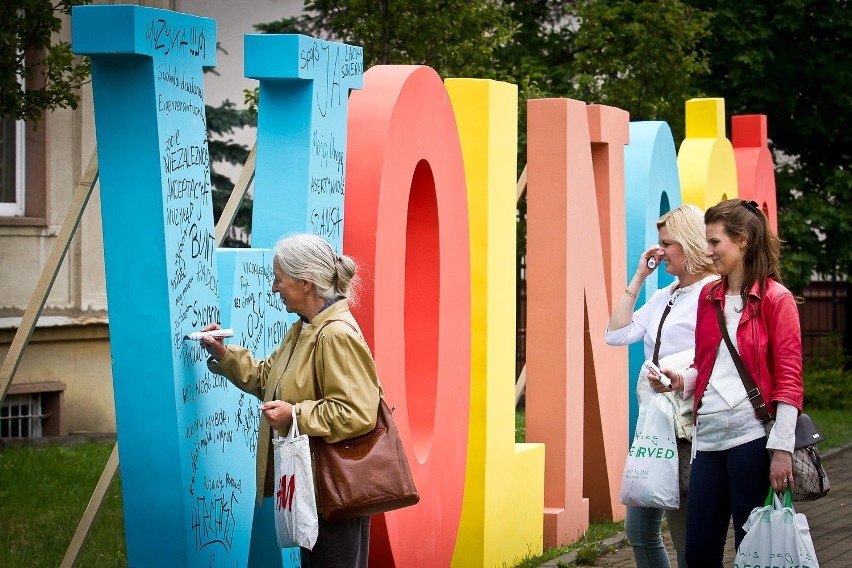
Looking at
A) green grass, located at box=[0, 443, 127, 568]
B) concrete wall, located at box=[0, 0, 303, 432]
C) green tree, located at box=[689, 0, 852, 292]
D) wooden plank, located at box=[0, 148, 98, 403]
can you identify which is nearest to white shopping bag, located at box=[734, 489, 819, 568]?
wooden plank, located at box=[0, 148, 98, 403]

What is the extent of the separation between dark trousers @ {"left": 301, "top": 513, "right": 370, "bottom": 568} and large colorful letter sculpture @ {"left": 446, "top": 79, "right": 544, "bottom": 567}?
287 centimetres

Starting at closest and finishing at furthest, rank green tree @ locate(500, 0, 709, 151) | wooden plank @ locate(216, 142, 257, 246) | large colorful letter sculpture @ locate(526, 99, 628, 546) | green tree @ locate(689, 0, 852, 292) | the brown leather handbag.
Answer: the brown leather handbag, wooden plank @ locate(216, 142, 257, 246), large colorful letter sculpture @ locate(526, 99, 628, 546), green tree @ locate(500, 0, 709, 151), green tree @ locate(689, 0, 852, 292)

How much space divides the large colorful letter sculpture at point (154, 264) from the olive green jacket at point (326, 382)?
452mm

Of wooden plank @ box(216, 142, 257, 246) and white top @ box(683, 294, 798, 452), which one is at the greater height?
wooden plank @ box(216, 142, 257, 246)

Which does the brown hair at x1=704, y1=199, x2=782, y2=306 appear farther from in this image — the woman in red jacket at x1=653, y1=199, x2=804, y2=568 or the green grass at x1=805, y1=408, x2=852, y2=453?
the green grass at x1=805, y1=408, x2=852, y2=453

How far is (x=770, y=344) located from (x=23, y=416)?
1024cm

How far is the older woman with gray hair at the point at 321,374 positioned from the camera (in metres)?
4.67

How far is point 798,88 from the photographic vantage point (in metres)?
19.7

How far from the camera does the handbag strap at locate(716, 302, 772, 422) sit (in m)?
5.41

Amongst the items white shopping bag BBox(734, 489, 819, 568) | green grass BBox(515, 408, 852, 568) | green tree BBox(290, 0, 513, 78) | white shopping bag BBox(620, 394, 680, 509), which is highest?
green tree BBox(290, 0, 513, 78)

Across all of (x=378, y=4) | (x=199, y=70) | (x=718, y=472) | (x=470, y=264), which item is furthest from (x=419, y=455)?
(x=378, y=4)

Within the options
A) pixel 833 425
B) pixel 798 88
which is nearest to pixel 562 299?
pixel 833 425

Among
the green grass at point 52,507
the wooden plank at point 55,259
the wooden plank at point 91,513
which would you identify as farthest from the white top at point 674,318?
the green grass at point 52,507

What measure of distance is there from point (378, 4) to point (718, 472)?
771 cm
